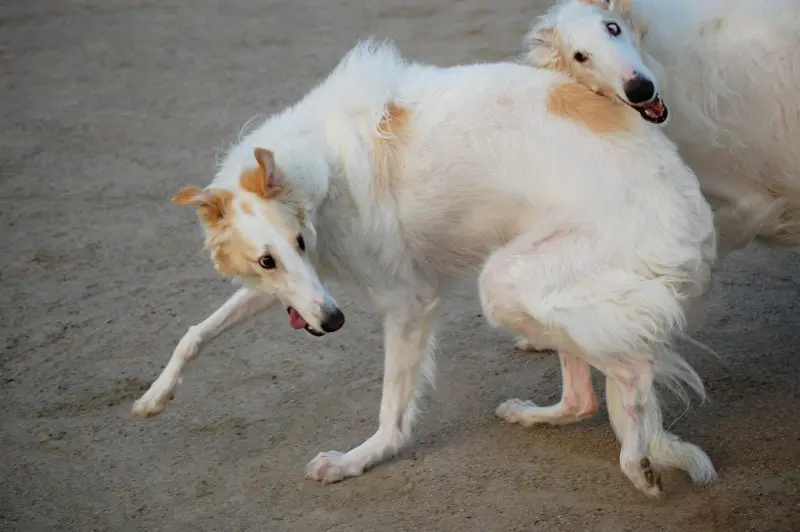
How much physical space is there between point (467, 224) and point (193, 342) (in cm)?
98

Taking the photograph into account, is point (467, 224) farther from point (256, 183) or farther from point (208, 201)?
point (208, 201)

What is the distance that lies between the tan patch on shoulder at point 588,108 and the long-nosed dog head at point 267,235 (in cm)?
87

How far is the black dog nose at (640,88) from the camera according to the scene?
299 centimetres

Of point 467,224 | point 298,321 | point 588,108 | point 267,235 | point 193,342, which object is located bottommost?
point 193,342

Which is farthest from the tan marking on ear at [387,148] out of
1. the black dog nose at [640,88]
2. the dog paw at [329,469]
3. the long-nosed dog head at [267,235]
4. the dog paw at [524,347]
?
the dog paw at [524,347]

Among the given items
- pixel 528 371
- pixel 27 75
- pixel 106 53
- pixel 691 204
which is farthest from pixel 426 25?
pixel 691 204

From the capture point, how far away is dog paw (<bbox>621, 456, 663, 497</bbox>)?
314 centimetres

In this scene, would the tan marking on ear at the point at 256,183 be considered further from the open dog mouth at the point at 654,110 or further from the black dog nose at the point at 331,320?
the open dog mouth at the point at 654,110

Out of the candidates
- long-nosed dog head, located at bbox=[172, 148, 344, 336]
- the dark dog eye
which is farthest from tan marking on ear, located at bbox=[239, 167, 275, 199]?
the dark dog eye

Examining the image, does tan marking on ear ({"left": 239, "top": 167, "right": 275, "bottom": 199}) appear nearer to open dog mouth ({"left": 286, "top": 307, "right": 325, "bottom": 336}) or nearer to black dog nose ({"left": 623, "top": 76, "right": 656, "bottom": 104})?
open dog mouth ({"left": 286, "top": 307, "right": 325, "bottom": 336})

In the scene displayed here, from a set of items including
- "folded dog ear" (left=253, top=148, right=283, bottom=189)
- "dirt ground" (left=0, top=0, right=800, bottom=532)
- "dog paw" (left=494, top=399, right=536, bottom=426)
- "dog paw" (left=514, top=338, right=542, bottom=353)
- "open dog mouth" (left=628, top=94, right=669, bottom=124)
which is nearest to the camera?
"folded dog ear" (left=253, top=148, right=283, bottom=189)

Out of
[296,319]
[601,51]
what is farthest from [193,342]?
[601,51]

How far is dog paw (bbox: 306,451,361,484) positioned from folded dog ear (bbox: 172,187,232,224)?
891mm

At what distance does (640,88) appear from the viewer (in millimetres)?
2986
